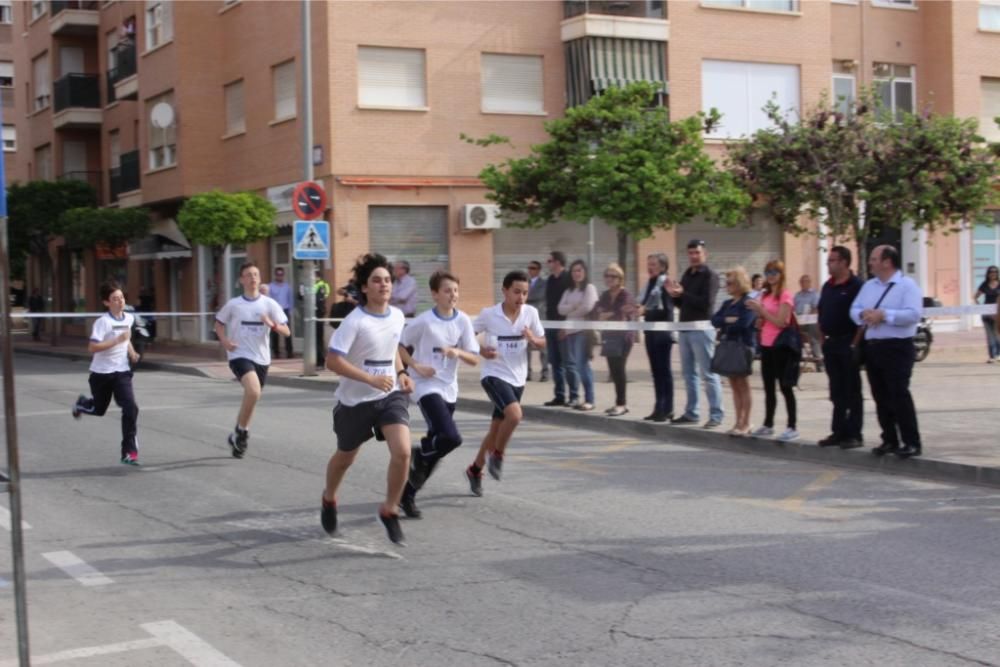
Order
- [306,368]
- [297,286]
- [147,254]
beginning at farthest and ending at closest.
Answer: [147,254] → [297,286] → [306,368]

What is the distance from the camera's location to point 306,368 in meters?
21.9

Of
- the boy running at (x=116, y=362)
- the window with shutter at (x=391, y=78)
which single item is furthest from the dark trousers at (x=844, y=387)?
the window with shutter at (x=391, y=78)

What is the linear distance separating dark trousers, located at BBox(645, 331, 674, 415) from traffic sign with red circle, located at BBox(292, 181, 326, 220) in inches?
348

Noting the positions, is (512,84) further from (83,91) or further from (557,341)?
(83,91)

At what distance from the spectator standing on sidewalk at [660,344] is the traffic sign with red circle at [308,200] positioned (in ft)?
27.9

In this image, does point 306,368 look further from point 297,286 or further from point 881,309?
point 881,309

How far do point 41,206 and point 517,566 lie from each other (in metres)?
35.1

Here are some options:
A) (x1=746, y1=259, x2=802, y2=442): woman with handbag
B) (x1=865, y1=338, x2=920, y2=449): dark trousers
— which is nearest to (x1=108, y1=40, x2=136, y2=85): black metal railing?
(x1=746, y1=259, x2=802, y2=442): woman with handbag

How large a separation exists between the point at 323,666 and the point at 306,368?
54.8 feet

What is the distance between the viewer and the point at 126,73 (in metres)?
37.5

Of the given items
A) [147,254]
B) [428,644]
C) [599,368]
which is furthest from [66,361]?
[428,644]

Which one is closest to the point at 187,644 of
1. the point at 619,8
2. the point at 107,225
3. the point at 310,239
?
the point at 310,239

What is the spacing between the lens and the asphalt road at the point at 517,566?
5691 millimetres

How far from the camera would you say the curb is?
1032 cm
